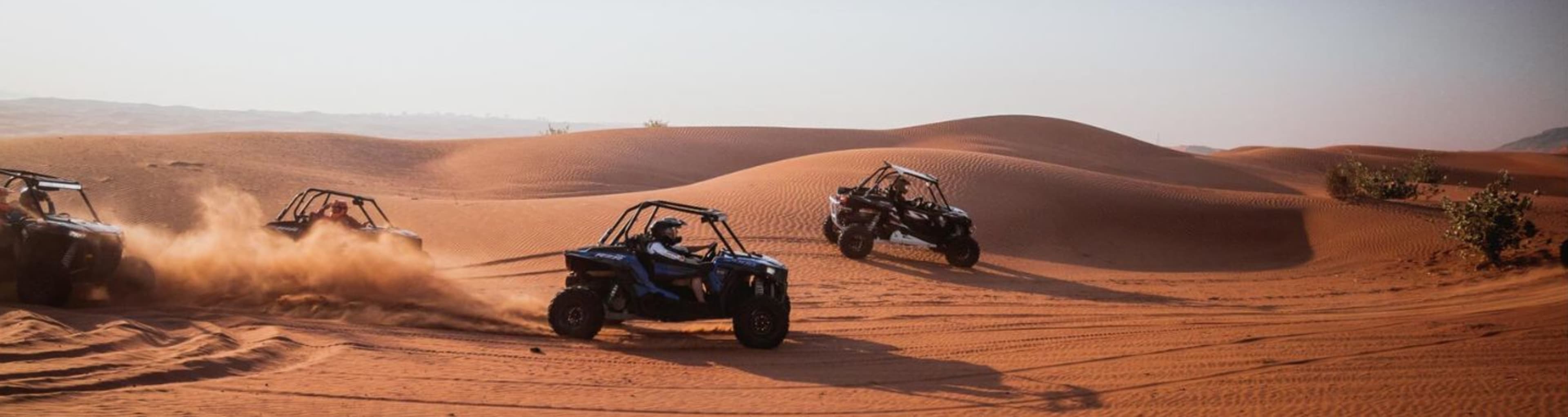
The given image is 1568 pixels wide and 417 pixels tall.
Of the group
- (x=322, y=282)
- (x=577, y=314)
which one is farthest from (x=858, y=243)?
(x=322, y=282)

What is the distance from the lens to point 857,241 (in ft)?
62.8

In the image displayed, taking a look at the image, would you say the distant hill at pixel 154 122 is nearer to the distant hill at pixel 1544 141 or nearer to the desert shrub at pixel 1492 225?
the desert shrub at pixel 1492 225

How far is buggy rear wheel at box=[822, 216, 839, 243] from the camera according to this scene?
20.5 metres

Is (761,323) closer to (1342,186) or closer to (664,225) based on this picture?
(664,225)

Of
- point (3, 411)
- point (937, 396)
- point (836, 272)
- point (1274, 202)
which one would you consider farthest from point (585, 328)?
point (1274, 202)

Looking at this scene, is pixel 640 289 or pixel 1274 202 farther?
pixel 1274 202

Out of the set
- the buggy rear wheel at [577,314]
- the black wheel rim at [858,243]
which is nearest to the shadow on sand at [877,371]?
the buggy rear wheel at [577,314]

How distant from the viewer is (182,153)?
98.4 feet

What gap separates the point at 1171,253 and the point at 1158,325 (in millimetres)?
11430

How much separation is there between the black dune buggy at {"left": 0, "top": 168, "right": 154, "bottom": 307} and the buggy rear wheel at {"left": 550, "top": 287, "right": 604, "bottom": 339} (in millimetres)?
4292

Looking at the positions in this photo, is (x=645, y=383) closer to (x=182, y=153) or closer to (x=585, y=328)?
(x=585, y=328)

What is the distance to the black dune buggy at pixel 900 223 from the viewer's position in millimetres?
19062

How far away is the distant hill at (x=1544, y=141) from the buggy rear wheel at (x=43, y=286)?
161 m

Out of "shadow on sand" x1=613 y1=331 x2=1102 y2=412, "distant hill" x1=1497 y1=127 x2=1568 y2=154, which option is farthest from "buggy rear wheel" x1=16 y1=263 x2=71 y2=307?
"distant hill" x1=1497 y1=127 x2=1568 y2=154
